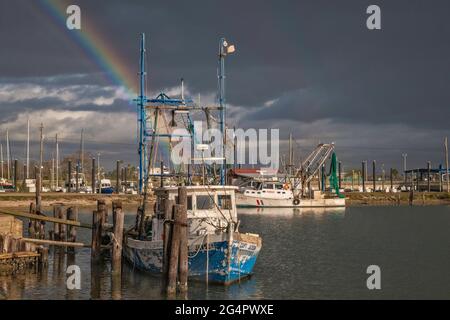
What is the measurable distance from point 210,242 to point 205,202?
3.52 meters

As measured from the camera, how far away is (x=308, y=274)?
3666 centimetres

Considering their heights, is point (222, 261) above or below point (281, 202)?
above

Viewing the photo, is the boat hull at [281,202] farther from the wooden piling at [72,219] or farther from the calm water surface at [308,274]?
the wooden piling at [72,219]

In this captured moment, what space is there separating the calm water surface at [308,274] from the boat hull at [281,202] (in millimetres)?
46217

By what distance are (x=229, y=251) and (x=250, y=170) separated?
99.9 metres

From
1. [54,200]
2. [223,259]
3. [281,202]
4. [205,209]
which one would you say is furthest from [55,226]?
[281,202]

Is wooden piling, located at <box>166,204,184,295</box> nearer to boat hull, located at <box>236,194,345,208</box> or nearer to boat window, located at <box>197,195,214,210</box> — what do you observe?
boat window, located at <box>197,195,214,210</box>

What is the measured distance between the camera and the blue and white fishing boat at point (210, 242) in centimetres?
2977

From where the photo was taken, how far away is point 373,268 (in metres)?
38.8

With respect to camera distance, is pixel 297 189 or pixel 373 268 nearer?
pixel 373 268

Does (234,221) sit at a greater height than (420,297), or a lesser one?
greater

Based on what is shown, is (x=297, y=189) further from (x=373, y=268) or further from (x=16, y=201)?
(x=373, y=268)

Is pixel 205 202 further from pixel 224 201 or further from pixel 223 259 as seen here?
pixel 223 259
